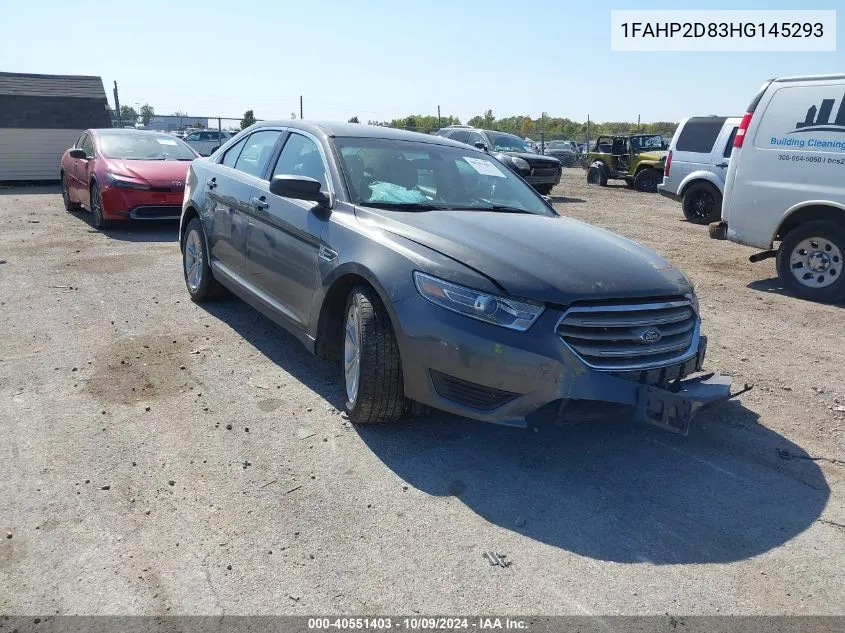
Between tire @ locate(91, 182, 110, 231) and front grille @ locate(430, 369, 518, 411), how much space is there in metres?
8.54

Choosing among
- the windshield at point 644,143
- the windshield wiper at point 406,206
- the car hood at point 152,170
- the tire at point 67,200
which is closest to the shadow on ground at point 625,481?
the windshield wiper at point 406,206

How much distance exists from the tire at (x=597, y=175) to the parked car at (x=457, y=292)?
19.6m

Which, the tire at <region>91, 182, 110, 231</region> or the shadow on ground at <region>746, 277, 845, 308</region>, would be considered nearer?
the shadow on ground at <region>746, 277, 845, 308</region>

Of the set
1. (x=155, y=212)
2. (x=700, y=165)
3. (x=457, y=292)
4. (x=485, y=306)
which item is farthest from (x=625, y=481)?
(x=700, y=165)

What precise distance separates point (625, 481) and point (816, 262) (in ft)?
17.8

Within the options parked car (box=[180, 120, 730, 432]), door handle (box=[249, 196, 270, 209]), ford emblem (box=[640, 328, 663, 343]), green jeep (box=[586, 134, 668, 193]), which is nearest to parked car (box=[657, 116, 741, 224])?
green jeep (box=[586, 134, 668, 193])

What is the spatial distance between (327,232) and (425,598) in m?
2.35

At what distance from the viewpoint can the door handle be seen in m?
5.19

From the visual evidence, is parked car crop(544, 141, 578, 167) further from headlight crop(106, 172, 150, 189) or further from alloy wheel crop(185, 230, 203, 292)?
alloy wheel crop(185, 230, 203, 292)

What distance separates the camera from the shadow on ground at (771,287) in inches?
320

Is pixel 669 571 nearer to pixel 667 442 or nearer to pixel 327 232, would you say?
pixel 667 442

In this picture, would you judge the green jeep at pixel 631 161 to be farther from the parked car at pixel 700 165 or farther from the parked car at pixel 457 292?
the parked car at pixel 457 292

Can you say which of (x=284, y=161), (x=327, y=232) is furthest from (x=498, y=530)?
(x=284, y=161)

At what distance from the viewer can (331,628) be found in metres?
2.61
